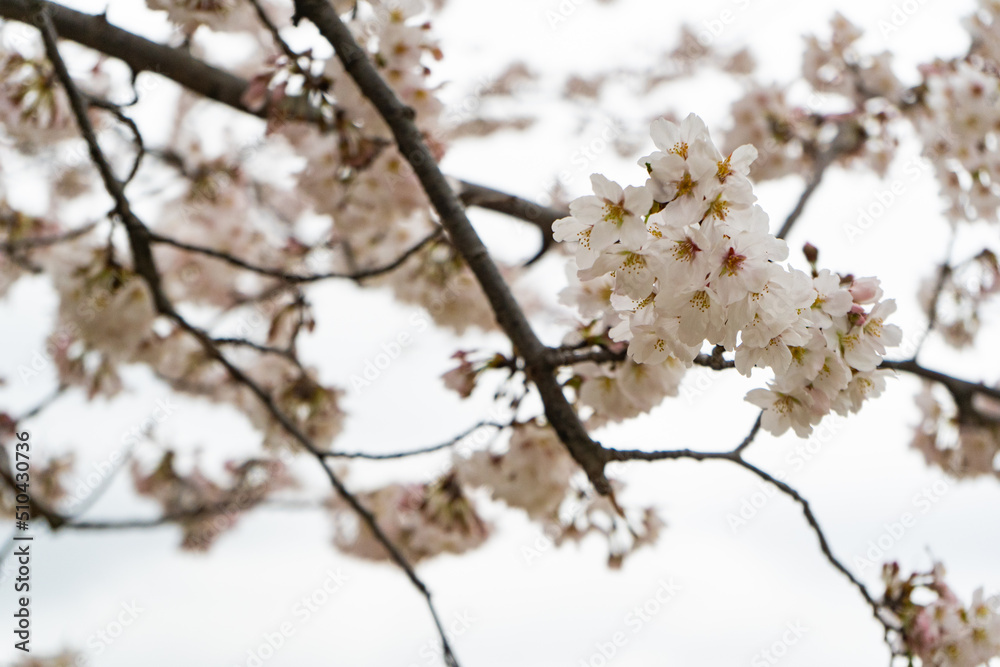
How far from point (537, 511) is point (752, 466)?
93 cm

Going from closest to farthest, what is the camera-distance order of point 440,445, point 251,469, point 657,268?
point 657,268
point 440,445
point 251,469

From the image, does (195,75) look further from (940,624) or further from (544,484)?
(940,624)

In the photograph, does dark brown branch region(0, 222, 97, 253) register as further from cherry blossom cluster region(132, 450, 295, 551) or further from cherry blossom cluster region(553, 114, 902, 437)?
cherry blossom cluster region(553, 114, 902, 437)

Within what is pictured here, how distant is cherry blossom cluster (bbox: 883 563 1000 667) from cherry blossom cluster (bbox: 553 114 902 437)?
1.03m

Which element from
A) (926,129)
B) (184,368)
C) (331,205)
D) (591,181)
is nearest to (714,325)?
(591,181)

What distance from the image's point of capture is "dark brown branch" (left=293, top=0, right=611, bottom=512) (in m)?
1.27

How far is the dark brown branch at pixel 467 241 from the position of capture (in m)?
1.27

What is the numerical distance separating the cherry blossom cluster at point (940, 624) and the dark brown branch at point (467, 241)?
0.92m

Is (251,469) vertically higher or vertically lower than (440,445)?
higher

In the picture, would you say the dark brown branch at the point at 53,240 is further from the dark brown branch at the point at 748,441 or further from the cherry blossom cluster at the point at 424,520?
the dark brown branch at the point at 748,441

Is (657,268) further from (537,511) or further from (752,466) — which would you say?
(537,511)

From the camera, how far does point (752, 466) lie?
3.80ft

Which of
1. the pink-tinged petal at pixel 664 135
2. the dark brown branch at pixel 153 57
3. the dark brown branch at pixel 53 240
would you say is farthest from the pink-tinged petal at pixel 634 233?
the dark brown branch at pixel 53 240

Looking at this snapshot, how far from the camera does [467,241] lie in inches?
52.7
